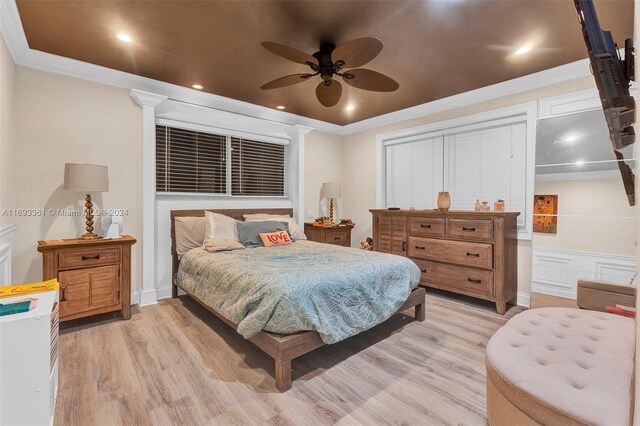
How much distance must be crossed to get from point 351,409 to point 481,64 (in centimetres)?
320

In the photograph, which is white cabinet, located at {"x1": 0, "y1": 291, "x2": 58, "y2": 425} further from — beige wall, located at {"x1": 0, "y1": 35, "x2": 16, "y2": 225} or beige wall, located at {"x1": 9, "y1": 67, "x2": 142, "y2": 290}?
beige wall, located at {"x1": 9, "y1": 67, "x2": 142, "y2": 290}

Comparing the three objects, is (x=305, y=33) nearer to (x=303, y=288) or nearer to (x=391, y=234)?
(x=303, y=288)

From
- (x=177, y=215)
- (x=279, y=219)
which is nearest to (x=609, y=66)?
(x=279, y=219)

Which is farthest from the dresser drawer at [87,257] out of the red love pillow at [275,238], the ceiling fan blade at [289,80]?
the ceiling fan blade at [289,80]

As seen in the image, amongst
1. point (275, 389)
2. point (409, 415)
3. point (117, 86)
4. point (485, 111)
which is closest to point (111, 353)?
point (275, 389)

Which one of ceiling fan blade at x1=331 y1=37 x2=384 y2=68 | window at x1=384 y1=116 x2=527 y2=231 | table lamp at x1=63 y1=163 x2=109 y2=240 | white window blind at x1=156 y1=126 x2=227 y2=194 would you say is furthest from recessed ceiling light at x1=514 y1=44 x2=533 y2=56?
Answer: table lamp at x1=63 y1=163 x2=109 y2=240

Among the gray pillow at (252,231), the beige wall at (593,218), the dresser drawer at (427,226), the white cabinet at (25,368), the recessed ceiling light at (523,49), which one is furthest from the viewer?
the dresser drawer at (427,226)

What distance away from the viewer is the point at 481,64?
2945mm

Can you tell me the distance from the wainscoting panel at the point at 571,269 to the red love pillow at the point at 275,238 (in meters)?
2.78

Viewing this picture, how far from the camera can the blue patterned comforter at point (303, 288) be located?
196 centimetres

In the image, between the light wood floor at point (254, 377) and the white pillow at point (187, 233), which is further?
the white pillow at point (187, 233)

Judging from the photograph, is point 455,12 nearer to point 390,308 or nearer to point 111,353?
point 390,308

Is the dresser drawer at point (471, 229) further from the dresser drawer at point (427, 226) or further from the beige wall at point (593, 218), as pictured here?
the beige wall at point (593, 218)

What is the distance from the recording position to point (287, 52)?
211 centimetres
